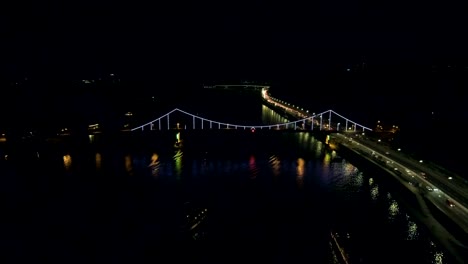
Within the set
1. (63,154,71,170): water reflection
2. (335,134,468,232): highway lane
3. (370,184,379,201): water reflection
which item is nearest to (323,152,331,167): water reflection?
(335,134,468,232): highway lane

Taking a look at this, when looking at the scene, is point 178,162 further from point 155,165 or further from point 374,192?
point 374,192

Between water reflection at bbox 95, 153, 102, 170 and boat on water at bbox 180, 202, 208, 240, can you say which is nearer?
boat on water at bbox 180, 202, 208, 240

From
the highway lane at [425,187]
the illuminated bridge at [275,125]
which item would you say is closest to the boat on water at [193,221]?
the highway lane at [425,187]

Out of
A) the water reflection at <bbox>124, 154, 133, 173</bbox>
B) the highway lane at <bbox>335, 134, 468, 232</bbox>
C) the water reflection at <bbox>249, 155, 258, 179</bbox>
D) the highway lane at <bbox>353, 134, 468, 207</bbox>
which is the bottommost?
the water reflection at <bbox>249, 155, 258, 179</bbox>

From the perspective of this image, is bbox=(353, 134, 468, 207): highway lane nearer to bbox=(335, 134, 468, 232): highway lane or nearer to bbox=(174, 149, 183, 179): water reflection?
bbox=(335, 134, 468, 232): highway lane

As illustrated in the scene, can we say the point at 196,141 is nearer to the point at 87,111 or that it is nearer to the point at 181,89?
the point at 87,111
